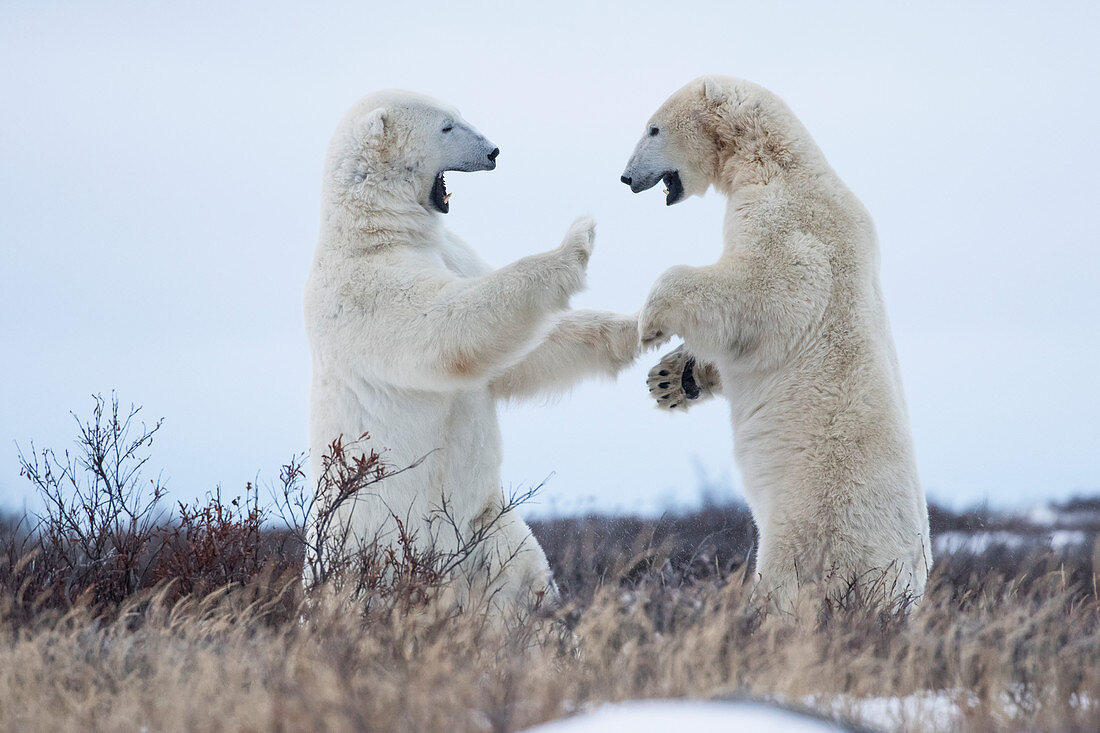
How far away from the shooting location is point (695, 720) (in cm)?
210

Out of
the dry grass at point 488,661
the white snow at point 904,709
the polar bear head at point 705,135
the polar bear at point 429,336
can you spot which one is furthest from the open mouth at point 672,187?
the white snow at point 904,709


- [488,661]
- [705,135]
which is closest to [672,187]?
Answer: [705,135]

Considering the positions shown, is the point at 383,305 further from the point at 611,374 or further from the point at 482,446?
the point at 611,374

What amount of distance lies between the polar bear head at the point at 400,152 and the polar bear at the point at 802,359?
1168 millimetres

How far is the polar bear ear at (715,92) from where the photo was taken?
4527 millimetres

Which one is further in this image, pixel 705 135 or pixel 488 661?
pixel 705 135

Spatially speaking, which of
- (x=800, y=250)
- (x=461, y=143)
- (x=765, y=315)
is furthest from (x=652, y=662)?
(x=461, y=143)

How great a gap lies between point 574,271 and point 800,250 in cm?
87

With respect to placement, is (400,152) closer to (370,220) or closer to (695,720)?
(370,220)

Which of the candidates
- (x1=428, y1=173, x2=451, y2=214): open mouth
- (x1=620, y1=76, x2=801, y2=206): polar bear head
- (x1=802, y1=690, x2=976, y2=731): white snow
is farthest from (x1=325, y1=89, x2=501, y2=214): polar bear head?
(x1=802, y1=690, x2=976, y2=731): white snow

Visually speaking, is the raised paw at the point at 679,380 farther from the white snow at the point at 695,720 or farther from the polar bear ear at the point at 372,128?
the white snow at the point at 695,720

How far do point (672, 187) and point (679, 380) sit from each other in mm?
866

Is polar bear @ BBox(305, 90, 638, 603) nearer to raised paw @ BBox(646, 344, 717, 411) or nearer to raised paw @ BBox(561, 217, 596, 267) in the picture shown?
raised paw @ BBox(561, 217, 596, 267)

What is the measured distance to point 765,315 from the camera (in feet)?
13.2
